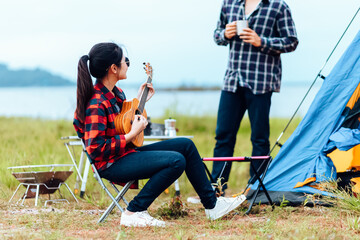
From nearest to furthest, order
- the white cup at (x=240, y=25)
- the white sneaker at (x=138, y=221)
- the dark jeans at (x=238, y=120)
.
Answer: the white sneaker at (x=138, y=221), the white cup at (x=240, y=25), the dark jeans at (x=238, y=120)

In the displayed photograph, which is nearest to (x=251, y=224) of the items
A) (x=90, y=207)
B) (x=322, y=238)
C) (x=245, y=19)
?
(x=322, y=238)

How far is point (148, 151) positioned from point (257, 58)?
55.9 inches

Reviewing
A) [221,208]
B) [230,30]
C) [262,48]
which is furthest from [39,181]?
[262,48]

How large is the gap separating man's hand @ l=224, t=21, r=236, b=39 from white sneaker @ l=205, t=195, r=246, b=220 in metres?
1.38

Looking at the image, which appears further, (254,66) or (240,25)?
(254,66)

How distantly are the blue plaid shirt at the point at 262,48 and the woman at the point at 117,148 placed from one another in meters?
1.07

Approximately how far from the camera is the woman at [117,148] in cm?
293

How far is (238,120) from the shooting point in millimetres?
4121

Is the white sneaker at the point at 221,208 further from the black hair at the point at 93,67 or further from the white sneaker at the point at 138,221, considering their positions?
the black hair at the point at 93,67

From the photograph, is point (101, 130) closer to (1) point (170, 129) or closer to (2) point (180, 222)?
(2) point (180, 222)

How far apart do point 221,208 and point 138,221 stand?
1.92ft

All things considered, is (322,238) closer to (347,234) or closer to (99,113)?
(347,234)

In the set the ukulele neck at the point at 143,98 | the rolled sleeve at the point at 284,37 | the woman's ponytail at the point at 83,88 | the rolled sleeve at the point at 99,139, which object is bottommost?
the rolled sleeve at the point at 99,139

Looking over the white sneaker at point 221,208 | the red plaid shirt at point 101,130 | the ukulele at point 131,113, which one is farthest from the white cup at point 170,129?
the red plaid shirt at point 101,130
